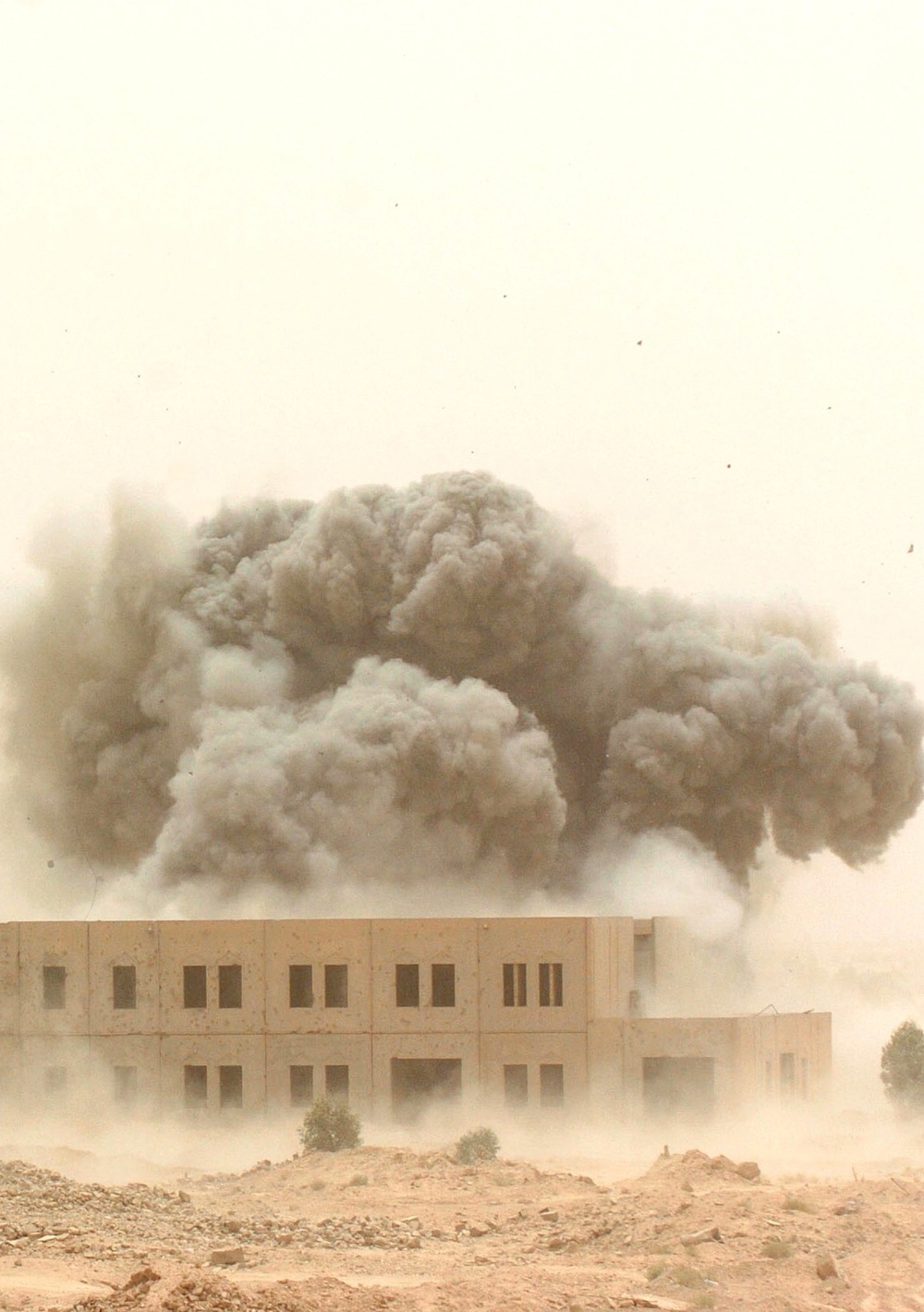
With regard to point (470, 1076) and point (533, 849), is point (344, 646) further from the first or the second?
point (470, 1076)

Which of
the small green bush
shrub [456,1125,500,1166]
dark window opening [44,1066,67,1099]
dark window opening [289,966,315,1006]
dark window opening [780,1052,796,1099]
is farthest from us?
dark window opening [780,1052,796,1099]

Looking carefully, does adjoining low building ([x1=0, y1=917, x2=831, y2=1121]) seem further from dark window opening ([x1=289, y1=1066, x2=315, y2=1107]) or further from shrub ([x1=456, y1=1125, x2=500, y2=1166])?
shrub ([x1=456, y1=1125, x2=500, y2=1166])

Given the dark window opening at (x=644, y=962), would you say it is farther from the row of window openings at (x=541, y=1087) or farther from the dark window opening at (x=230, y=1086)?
the dark window opening at (x=230, y=1086)

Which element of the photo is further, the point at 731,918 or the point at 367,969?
the point at 731,918

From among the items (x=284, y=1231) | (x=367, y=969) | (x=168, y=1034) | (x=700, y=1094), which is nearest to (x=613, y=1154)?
→ (x=700, y=1094)

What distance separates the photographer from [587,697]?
62438 millimetres

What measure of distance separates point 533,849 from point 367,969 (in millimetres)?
13485

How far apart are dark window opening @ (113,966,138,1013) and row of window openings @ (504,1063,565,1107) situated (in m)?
7.71

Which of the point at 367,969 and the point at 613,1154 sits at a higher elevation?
the point at 367,969

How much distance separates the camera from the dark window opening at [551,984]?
44375 millimetres

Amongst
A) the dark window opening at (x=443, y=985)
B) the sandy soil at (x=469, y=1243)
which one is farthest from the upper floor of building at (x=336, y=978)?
the sandy soil at (x=469, y=1243)

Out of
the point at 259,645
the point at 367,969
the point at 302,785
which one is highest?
the point at 259,645

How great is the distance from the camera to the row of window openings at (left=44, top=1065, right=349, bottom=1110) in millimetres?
44156

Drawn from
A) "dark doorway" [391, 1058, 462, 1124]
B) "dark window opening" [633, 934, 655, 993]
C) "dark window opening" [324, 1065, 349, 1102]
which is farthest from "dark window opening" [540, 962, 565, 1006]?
"dark window opening" [324, 1065, 349, 1102]
